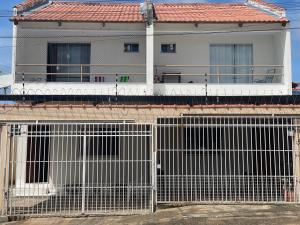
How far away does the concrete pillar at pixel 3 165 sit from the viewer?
38.5 feet

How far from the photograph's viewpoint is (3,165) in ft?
39.0

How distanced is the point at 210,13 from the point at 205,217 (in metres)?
12.0

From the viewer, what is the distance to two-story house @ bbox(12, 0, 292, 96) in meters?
17.8

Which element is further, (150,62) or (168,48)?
(168,48)

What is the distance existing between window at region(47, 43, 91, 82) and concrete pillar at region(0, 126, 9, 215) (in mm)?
7301

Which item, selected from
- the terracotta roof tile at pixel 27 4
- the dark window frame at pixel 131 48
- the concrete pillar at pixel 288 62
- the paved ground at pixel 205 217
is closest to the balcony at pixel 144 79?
the concrete pillar at pixel 288 62

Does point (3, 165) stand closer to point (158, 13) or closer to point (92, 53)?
point (92, 53)

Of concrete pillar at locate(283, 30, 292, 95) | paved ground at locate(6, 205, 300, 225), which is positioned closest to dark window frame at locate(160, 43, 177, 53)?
concrete pillar at locate(283, 30, 292, 95)

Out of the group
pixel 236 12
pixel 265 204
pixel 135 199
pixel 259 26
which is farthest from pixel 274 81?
pixel 135 199

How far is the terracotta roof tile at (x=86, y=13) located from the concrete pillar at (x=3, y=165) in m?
7.31

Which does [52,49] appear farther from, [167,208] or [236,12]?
[167,208]

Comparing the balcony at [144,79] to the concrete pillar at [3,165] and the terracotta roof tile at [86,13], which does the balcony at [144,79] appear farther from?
the concrete pillar at [3,165]

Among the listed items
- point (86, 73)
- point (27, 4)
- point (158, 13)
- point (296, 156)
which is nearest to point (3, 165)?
point (86, 73)

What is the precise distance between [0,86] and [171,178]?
8072mm
